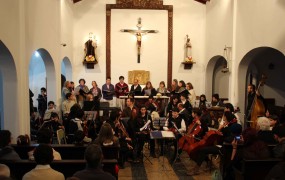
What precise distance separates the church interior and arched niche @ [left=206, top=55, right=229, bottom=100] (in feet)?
0.15

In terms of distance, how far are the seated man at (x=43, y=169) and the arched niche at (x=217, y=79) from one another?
11718mm

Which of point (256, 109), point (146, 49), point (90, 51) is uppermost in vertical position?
point (146, 49)

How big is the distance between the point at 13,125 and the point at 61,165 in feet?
11.2

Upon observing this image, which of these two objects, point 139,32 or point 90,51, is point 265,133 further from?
point 90,51

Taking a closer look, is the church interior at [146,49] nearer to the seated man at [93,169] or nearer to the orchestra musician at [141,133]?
the orchestra musician at [141,133]

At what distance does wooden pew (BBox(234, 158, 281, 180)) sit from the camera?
468cm

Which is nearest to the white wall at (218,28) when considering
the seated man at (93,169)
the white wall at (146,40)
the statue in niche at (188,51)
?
the white wall at (146,40)

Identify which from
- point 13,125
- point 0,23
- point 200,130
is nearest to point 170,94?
point 200,130

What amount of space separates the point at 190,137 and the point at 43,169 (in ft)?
14.9

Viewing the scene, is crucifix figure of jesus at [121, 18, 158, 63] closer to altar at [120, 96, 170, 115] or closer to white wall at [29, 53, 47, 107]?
altar at [120, 96, 170, 115]

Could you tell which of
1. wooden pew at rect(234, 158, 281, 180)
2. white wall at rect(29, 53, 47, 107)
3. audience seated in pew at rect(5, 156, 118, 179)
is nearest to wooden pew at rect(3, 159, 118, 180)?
audience seated in pew at rect(5, 156, 118, 179)

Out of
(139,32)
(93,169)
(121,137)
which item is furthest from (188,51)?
(93,169)

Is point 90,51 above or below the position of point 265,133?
above

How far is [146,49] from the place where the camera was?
14758 mm
